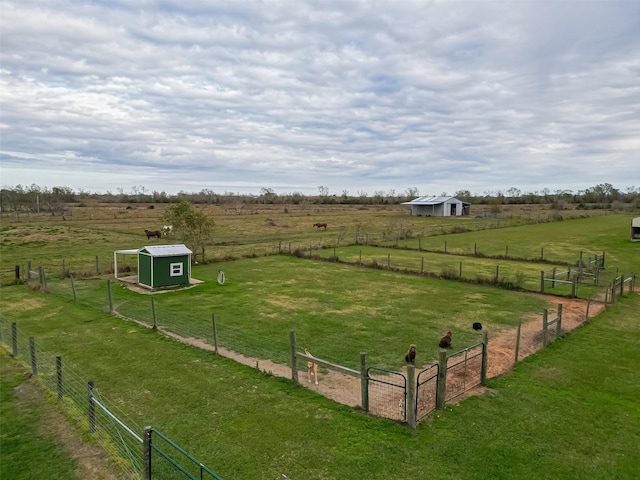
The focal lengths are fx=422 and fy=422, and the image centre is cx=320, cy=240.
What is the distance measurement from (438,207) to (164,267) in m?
62.7

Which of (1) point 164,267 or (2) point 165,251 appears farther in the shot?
(2) point 165,251

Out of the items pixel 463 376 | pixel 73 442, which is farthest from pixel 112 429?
pixel 463 376

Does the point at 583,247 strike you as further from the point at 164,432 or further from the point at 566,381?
the point at 164,432

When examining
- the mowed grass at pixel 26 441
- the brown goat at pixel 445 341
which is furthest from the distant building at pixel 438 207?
the mowed grass at pixel 26 441

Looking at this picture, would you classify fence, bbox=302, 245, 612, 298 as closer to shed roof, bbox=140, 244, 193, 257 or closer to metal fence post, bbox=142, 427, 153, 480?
shed roof, bbox=140, 244, 193, 257

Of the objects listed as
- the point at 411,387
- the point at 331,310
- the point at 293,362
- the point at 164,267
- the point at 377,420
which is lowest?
the point at 377,420

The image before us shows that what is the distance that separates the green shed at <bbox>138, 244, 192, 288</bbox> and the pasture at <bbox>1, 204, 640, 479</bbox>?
1208mm

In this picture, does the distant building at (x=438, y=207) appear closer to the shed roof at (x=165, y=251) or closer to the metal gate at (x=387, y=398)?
the shed roof at (x=165, y=251)

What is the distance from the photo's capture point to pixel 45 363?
1148 cm

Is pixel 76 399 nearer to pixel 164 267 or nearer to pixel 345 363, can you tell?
pixel 345 363

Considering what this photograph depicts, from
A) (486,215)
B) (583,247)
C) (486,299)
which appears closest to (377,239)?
(583,247)

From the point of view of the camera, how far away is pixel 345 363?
37.3 ft

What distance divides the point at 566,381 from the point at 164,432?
931cm

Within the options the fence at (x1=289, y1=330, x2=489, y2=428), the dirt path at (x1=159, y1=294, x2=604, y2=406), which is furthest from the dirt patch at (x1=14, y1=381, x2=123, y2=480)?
the fence at (x1=289, y1=330, x2=489, y2=428)
